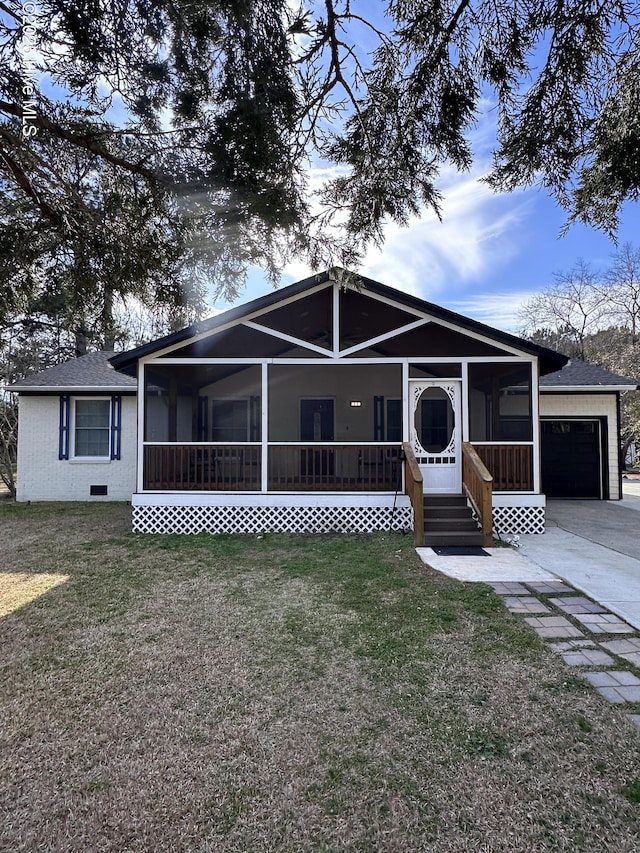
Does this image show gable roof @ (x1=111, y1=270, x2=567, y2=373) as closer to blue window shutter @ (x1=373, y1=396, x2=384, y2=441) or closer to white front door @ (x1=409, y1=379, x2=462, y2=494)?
white front door @ (x1=409, y1=379, x2=462, y2=494)

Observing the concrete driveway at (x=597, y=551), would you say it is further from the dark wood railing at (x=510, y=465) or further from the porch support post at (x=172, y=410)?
the porch support post at (x=172, y=410)

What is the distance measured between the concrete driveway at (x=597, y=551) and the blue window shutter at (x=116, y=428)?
31.4 feet

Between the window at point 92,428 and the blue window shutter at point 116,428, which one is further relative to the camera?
the window at point 92,428

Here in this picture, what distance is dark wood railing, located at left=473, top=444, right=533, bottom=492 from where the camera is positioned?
799 centimetres

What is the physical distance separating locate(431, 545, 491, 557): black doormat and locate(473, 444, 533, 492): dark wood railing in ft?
5.50

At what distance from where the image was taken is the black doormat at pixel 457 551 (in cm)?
639

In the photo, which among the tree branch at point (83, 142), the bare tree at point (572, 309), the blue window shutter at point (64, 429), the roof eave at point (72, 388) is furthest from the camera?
the bare tree at point (572, 309)

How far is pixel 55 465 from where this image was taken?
11656mm

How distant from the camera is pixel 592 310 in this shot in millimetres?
25812

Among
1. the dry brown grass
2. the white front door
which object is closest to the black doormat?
the white front door

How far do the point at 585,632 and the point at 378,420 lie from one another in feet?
23.9

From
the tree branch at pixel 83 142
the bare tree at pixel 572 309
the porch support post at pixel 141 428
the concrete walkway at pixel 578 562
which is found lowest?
the concrete walkway at pixel 578 562

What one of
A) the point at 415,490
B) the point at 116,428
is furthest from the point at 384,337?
the point at 116,428

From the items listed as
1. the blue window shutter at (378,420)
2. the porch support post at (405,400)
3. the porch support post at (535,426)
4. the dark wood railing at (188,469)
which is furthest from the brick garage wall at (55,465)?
the porch support post at (535,426)
